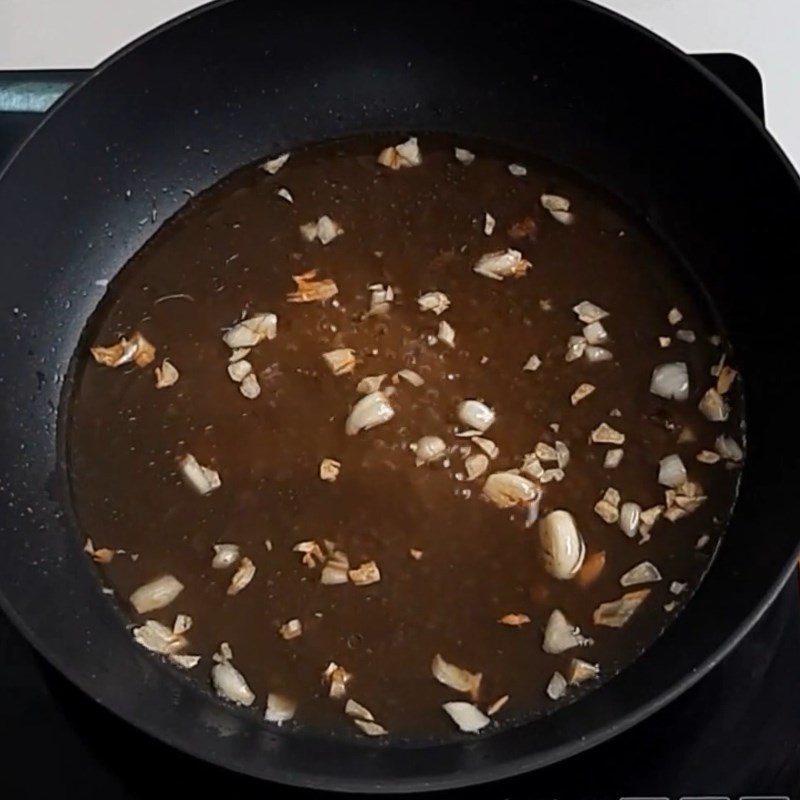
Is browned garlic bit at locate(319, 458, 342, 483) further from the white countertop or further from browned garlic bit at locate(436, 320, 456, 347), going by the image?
the white countertop

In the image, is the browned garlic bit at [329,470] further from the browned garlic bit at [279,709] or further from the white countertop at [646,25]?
the white countertop at [646,25]

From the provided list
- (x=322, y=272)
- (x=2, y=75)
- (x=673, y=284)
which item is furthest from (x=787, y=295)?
(x=2, y=75)

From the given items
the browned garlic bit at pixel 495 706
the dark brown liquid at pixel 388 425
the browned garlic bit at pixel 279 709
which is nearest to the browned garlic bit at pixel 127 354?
the dark brown liquid at pixel 388 425

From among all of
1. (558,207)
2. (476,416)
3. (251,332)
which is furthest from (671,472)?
(251,332)

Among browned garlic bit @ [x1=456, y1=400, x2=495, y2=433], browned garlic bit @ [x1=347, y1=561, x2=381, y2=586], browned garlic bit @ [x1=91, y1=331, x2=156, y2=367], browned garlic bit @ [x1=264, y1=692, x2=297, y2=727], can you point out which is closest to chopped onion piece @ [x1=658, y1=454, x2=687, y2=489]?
browned garlic bit @ [x1=456, y1=400, x2=495, y2=433]

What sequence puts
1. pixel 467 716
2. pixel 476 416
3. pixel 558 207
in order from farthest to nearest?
pixel 558 207 < pixel 476 416 < pixel 467 716

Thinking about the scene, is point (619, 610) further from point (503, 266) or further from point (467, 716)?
point (503, 266)

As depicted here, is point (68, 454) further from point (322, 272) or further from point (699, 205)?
point (699, 205)
